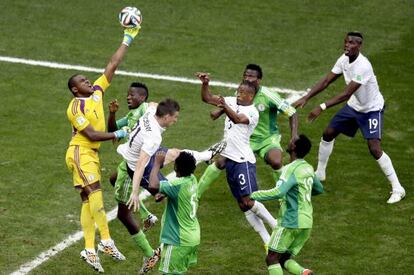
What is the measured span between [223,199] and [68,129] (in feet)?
14.1

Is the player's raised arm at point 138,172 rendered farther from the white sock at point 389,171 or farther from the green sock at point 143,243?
the white sock at point 389,171

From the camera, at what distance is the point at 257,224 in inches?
629

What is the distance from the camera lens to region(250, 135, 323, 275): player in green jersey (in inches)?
549

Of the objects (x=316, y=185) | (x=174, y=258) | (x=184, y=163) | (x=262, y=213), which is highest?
(x=184, y=163)

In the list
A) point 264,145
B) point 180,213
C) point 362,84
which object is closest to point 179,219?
point 180,213

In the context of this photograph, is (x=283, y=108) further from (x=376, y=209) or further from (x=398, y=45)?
(x=398, y=45)

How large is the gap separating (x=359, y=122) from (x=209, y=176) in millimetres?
3106

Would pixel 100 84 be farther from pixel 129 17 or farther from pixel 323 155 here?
pixel 323 155

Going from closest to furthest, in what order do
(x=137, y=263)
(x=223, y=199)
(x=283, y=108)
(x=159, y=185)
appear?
(x=159, y=185) → (x=137, y=263) → (x=283, y=108) → (x=223, y=199)

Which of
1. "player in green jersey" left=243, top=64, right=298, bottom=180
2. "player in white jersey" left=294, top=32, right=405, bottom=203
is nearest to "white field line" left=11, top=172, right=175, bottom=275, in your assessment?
"player in green jersey" left=243, top=64, right=298, bottom=180

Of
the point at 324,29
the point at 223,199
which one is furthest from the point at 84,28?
the point at 223,199

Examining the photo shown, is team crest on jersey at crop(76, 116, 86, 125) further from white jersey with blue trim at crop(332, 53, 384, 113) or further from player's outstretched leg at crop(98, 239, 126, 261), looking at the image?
white jersey with blue trim at crop(332, 53, 384, 113)

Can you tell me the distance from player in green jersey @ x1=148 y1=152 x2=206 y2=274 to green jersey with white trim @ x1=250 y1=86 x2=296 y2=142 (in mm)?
3762

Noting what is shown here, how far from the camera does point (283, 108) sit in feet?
55.4
